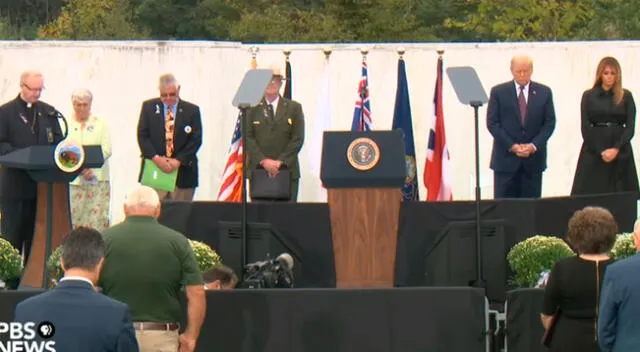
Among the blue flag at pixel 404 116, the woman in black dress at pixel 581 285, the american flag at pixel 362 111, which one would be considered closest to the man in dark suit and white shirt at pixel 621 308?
the woman in black dress at pixel 581 285

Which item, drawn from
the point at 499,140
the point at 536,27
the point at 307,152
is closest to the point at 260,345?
the point at 499,140

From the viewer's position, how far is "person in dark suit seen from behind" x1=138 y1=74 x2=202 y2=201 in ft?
43.8

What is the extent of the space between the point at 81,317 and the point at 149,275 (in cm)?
184

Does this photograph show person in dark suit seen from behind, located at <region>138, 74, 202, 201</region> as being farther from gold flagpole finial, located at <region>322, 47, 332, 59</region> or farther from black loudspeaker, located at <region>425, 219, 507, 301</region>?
black loudspeaker, located at <region>425, 219, 507, 301</region>

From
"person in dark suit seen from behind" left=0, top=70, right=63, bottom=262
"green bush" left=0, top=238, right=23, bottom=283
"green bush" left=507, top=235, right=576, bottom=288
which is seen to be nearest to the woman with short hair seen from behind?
"person in dark suit seen from behind" left=0, top=70, right=63, bottom=262

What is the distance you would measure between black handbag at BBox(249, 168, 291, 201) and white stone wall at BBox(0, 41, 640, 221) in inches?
109

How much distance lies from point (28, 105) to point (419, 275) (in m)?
3.39

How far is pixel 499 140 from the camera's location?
13.3 meters

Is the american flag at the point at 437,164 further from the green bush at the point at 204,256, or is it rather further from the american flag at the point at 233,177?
the green bush at the point at 204,256

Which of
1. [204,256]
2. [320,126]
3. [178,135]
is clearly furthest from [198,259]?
[320,126]

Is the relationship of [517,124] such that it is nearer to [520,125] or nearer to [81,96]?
[520,125]

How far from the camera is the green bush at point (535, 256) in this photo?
10656 mm

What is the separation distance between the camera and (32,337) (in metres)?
7.25

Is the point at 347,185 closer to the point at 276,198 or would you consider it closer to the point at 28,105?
the point at 276,198
